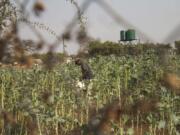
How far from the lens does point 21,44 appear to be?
813mm

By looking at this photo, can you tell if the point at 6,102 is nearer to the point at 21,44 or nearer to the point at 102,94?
the point at 102,94

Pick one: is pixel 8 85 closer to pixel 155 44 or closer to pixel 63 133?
pixel 63 133

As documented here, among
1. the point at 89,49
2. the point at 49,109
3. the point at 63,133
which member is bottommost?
the point at 63,133

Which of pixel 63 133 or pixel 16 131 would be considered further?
pixel 63 133

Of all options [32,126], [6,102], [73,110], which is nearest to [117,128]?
[6,102]

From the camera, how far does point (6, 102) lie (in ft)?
20.9

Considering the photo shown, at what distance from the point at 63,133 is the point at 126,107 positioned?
5.67m

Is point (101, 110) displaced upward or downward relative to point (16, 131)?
upward

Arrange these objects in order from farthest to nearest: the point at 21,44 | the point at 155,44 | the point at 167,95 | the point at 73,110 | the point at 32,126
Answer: the point at 73,110, the point at 167,95, the point at 32,126, the point at 21,44, the point at 155,44

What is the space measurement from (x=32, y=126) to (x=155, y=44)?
40 cm

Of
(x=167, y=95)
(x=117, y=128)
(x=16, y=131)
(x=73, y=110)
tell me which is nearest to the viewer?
(x=117, y=128)

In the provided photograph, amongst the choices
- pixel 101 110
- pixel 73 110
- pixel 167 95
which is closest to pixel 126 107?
pixel 101 110

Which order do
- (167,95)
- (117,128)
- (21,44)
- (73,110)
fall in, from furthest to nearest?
(73,110) < (167,95) < (117,128) < (21,44)

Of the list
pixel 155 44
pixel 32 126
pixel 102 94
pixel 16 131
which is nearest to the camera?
pixel 155 44
